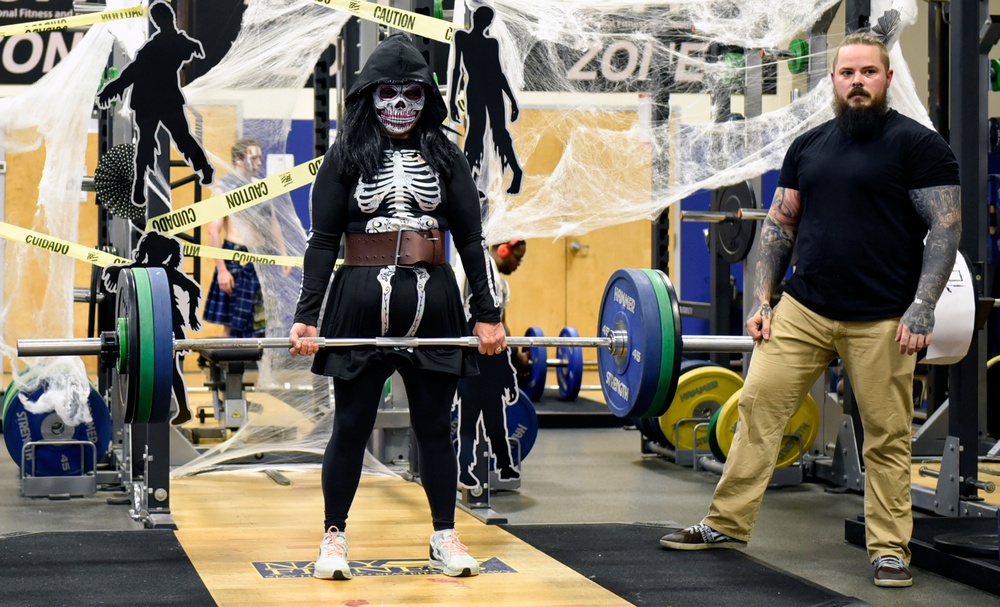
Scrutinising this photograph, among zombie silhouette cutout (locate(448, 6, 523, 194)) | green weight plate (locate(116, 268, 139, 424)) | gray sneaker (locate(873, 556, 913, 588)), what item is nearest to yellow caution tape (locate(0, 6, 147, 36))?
zombie silhouette cutout (locate(448, 6, 523, 194))

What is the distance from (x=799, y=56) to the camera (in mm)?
5082

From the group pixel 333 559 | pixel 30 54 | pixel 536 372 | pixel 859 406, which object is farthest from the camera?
pixel 30 54

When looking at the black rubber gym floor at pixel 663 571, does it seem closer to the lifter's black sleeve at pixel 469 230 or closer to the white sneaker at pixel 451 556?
the white sneaker at pixel 451 556

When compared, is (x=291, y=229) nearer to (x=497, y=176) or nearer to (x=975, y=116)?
(x=497, y=176)

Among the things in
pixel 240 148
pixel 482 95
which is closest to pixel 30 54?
pixel 240 148

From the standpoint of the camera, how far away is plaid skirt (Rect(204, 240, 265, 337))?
689 cm

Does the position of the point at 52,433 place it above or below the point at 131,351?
below

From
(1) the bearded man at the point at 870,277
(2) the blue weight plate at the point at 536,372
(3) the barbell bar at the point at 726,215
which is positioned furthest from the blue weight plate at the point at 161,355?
(2) the blue weight plate at the point at 536,372

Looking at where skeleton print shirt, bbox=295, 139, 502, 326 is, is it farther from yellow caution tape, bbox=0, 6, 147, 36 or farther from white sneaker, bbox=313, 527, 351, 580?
yellow caution tape, bbox=0, 6, 147, 36

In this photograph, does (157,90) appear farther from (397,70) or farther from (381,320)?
(381,320)

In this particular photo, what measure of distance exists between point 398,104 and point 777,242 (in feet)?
3.88

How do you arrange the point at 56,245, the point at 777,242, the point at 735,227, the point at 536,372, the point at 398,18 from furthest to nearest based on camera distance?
the point at 536,372, the point at 735,227, the point at 56,245, the point at 398,18, the point at 777,242

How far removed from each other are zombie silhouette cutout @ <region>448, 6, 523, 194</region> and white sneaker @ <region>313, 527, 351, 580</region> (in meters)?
1.49

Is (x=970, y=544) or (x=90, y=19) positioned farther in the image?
(x=90, y=19)
